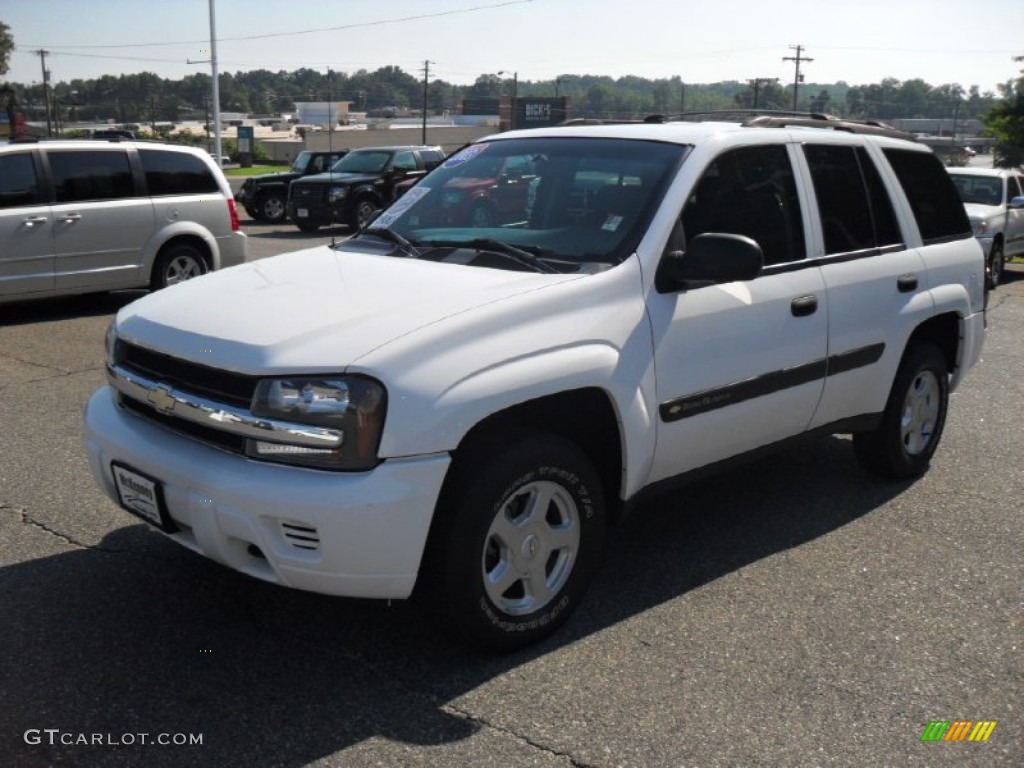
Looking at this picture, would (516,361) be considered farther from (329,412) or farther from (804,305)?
(804,305)

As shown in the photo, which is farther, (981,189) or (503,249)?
(981,189)

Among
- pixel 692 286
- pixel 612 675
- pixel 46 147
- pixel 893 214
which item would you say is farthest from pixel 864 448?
pixel 46 147

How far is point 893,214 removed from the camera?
211 inches

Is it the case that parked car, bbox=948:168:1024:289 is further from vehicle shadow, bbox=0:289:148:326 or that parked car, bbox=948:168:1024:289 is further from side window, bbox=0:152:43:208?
side window, bbox=0:152:43:208

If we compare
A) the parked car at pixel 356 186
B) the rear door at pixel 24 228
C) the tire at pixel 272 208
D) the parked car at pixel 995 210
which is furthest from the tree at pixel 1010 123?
the rear door at pixel 24 228

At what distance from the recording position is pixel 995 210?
15844 mm

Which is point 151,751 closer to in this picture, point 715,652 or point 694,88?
point 715,652

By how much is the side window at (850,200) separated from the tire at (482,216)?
5.05 feet

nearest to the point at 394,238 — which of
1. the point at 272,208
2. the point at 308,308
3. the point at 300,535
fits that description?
the point at 308,308

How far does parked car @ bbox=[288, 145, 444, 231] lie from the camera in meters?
21.0

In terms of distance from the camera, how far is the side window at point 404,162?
22.1 meters

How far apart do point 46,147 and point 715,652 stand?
901 centimetres

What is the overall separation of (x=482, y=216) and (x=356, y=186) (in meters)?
17.2

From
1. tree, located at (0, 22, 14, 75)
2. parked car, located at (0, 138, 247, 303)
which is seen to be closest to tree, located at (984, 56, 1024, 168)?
parked car, located at (0, 138, 247, 303)
